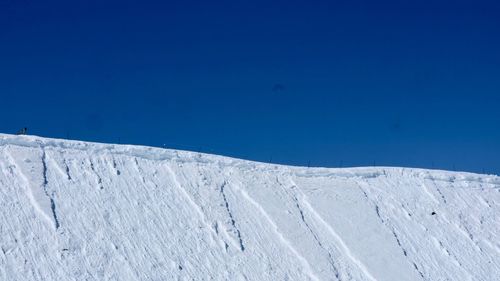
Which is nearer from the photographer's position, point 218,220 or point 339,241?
point 218,220

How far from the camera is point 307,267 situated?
1138cm

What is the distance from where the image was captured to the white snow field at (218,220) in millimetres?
10156

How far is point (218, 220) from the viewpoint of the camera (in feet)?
39.1

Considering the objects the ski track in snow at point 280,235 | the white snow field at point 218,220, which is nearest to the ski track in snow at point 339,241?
the white snow field at point 218,220

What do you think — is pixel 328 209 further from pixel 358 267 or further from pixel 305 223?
pixel 358 267

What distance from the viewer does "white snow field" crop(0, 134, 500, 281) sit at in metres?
10.2

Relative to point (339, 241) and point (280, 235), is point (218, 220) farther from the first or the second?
point (339, 241)

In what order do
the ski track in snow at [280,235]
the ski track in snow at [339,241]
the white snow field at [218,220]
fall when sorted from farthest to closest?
the ski track in snow at [339,241] → the ski track in snow at [280,235] → the white snow field at [218,220]

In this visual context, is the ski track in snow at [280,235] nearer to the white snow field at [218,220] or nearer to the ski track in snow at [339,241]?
the white snow field at [218,220]

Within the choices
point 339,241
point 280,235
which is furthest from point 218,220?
point 339,241

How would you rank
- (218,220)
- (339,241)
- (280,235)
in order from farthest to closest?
(339,241), (280,235), (218,220)

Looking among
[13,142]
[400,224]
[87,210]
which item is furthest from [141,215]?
[400,224]

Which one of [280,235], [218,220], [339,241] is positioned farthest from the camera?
[339,241]

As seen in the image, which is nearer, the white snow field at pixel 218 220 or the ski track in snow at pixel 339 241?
the white snow field at pixel 218 220
